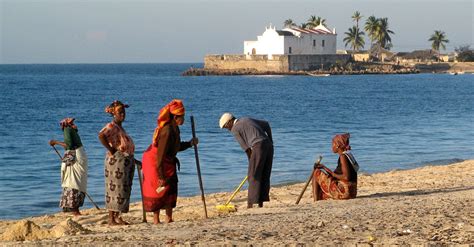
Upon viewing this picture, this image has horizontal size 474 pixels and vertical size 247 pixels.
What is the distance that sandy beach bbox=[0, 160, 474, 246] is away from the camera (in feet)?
26.4

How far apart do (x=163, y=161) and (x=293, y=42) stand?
97509 millimetres

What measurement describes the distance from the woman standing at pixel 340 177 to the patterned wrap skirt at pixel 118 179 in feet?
8.68

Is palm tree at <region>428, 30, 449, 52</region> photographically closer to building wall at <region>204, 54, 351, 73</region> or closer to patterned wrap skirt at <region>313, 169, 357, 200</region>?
building wall at <region>204, 54, 351, 73</region>

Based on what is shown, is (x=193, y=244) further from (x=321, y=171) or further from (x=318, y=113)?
(x=318, y=113)

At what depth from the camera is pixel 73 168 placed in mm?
11742

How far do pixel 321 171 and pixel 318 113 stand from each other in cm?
3529

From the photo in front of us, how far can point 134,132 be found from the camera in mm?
33906

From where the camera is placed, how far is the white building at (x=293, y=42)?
345 ft

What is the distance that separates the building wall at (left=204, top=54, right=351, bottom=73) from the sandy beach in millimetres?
95127

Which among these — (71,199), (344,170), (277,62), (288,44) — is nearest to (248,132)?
(344,170)

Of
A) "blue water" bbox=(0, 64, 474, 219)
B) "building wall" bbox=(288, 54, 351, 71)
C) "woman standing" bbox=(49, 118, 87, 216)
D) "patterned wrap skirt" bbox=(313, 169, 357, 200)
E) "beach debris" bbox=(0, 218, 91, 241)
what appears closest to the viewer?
"beach debris" bbox=(0, 218, 91, 241)

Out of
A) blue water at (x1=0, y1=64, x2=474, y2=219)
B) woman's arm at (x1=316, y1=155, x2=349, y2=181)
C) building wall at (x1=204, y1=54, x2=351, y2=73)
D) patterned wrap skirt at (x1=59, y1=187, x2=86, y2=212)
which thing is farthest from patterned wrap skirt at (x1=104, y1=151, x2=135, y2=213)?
building wall at (x1=204, y1=54, x2=351, y2=73)

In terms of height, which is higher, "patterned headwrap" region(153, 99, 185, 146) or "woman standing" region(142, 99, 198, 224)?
"patterned headwrap" region(153, 99, 185, 146)

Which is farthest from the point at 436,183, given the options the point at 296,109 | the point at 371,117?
the point at 296,109
